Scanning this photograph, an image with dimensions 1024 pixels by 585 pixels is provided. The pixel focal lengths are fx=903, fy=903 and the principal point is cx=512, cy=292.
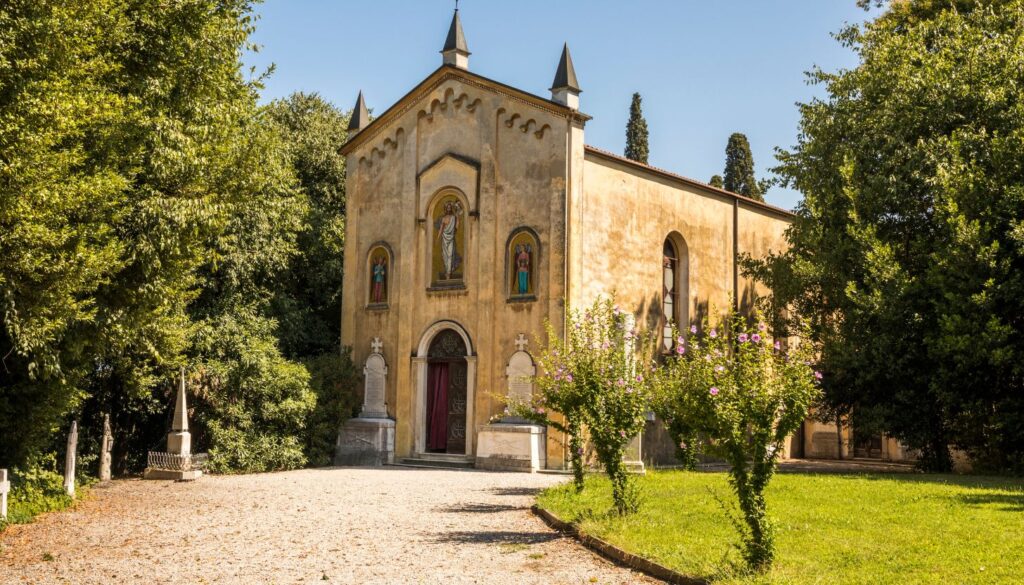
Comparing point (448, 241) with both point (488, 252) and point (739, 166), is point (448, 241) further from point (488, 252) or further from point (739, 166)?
point (739, 166)

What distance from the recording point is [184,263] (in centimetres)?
1527

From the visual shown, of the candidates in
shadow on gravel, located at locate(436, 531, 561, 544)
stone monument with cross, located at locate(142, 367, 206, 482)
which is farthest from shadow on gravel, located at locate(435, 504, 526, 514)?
stone monument with cross, located at locate(142, 367, 206, 482)

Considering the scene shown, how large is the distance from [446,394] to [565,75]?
9.29 meters

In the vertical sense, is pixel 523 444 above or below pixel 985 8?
below

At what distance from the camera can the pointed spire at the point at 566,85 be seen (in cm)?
2361

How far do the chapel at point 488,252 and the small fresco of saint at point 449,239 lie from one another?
0.14 feet

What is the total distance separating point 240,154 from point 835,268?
45.2 ft

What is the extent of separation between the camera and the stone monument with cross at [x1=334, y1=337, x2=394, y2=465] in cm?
2520

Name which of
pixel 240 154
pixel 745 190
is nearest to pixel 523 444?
pixel 240 154

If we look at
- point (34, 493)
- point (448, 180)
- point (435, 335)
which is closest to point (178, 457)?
point (34, 493)

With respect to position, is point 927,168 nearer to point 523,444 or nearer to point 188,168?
point 523,444

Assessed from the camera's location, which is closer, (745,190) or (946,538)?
→ (946,538)

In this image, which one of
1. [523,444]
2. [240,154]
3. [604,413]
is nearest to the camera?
[604,413]

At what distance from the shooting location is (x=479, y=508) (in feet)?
48.9
